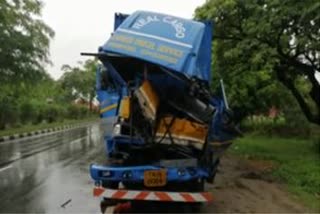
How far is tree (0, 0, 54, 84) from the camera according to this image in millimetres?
25406

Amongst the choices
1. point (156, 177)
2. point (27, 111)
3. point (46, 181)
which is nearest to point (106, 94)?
point (156, 177)

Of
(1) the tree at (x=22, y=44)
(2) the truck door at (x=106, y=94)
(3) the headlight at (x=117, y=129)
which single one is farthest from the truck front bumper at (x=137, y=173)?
(1) the tree at (x=22, y=44)

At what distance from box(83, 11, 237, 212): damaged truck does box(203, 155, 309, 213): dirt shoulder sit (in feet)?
3.78

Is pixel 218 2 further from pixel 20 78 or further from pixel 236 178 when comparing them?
pixel 20 78

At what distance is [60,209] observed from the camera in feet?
30.8

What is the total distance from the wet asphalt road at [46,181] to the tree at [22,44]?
22.6 ft

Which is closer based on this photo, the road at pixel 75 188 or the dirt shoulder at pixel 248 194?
the road at pixel 75 188

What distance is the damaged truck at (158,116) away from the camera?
28.1 feet

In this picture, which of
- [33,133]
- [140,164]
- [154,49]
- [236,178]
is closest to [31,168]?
[236,178]

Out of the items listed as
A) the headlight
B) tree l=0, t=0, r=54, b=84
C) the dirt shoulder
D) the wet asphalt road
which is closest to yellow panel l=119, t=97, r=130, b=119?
the headlight

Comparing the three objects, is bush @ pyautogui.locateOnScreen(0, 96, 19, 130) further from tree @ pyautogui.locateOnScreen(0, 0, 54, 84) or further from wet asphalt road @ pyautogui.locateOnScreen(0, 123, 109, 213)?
wet asphalt road @ pyautogui.locateOnScreen(0, 123, 109, 213)

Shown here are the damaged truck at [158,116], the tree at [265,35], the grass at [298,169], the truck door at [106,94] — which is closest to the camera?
the damaged truck at [158,116]

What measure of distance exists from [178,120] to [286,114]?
29.7 m

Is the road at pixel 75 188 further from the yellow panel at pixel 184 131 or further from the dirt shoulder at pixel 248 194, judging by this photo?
the yellow panel at pixel 184 131
